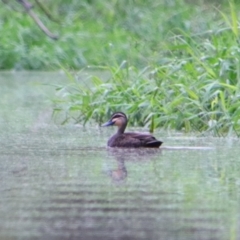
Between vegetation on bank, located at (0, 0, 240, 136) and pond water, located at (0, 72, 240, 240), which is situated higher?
vegetation on bank, located at (0, 0, 240, 136)

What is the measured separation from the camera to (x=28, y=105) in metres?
11.4

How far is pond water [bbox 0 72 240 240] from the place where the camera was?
466 cm

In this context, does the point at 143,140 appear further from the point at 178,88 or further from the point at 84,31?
the point at 84,31

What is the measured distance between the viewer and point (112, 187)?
579 cm

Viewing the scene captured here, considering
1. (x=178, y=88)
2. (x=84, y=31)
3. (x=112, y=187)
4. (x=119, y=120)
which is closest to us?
(x=112, y=187)

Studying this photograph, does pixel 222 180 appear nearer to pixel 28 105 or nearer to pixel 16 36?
pixel 28 105

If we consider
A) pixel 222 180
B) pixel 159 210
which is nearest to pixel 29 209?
pixel 159 210

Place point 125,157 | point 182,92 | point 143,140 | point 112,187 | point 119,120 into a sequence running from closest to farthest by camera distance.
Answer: point 112,187
point 125,157
point 143,140
point 119,120
point 182,92

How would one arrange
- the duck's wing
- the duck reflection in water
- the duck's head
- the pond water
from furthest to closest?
the duck's head < the duck's wing < the duck reflection in water < the pond water

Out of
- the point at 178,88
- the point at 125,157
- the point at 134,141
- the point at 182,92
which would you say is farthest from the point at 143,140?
the point at 178,88

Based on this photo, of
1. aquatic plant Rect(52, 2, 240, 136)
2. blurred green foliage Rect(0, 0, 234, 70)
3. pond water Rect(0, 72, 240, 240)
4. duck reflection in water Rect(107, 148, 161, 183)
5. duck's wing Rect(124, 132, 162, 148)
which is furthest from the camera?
blurred green foliage Rect(0, 0, 234, 70)

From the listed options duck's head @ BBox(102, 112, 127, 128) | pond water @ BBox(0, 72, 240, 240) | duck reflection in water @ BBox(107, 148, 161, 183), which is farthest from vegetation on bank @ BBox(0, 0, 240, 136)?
duck reflection in water @ BBox(107, 148, 161, 183)

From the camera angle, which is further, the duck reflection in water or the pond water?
the duck reflection in water

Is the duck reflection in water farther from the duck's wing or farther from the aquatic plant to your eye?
the aquatic plant
